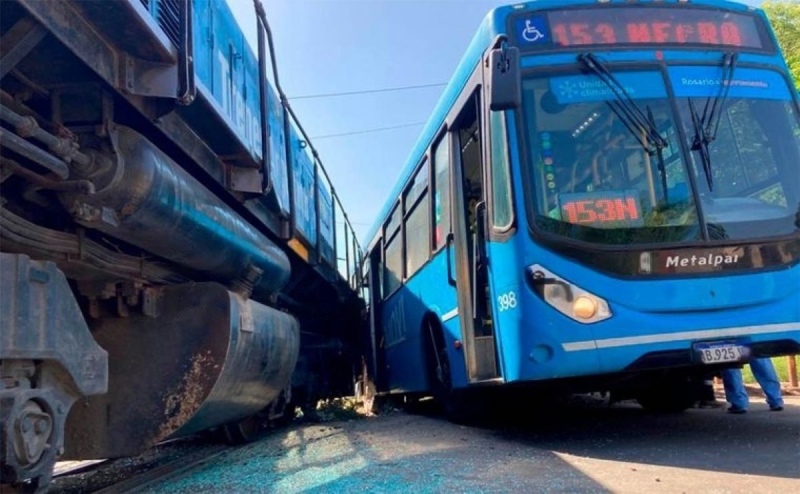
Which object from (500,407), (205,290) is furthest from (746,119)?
(205,290)

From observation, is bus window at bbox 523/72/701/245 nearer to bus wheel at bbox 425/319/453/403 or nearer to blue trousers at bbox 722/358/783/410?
bus wheel at bbox 425/319/453/403

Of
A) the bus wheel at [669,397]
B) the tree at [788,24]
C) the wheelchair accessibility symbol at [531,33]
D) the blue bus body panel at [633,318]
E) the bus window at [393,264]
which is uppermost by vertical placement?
the tree at [788,24]

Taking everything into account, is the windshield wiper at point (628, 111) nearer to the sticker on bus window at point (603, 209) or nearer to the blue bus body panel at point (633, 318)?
the sticker on bus window at point (603, 209)

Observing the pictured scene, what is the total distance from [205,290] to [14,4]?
7.08 ft

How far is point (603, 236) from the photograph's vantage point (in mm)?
4113

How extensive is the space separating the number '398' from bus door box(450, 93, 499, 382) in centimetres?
37

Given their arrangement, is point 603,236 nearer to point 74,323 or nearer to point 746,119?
point 746,119

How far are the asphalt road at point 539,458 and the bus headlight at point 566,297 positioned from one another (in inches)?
34.6

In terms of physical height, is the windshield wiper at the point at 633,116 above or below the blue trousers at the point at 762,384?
above

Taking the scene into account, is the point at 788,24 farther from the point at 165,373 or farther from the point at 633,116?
the point at 165,373

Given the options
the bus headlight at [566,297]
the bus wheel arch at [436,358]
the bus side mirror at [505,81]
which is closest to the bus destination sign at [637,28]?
the bus side mirror at [505,81]

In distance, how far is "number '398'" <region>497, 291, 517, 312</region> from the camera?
4141 millimetres

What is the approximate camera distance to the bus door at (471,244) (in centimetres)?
470

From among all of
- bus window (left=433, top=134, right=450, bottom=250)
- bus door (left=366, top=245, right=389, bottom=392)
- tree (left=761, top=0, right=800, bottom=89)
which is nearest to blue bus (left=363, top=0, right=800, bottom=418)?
bus window (left=433, top=134, right=450, bottom=250)
